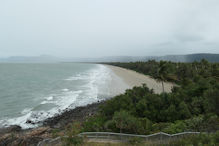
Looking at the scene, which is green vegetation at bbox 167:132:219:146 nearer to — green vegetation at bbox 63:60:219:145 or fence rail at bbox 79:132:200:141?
green vegetation at bbox 63:60:219:145

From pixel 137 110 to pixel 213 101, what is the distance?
6558 mm

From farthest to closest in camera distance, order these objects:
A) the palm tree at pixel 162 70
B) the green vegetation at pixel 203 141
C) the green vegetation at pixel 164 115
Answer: the palm tree at pixel 162 70 → the green vegetation at pixel 164 115 → the green vegetation at pixel 203 141

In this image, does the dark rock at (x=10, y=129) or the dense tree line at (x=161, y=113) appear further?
the dark rock at (x=10, y=129)

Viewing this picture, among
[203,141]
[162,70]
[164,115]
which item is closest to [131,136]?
[203,141]

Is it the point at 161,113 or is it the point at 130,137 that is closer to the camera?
the point at 130,137

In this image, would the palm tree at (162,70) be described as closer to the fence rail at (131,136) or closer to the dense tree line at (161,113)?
the dense tree line at (161,113)

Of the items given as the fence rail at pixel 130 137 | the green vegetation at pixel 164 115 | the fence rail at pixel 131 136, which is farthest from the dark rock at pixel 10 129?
the fence rail at pixel 131 136

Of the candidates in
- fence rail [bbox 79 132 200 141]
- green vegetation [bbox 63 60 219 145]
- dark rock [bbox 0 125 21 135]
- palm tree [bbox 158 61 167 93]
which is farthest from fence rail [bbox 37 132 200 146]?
palm tree [bbox 158 61 167 93]

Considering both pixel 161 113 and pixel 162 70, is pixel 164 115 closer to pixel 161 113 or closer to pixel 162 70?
pixel 161 113

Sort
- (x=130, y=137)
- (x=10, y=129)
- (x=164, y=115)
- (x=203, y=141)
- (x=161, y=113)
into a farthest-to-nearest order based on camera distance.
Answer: (x=10, y=129) → (x=161, y=113) → (x=164, y=115) → (x=130, y=137) → (x=203, y=141)

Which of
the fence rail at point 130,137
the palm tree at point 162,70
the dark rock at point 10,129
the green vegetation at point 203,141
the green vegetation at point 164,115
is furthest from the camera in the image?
the palm tree at point 162,70

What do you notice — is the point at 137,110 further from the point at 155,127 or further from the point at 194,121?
the point at 194,121

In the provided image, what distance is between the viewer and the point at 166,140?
764 centimetres

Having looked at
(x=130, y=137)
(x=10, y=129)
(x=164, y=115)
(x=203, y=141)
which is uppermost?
(x=203, y=141)
